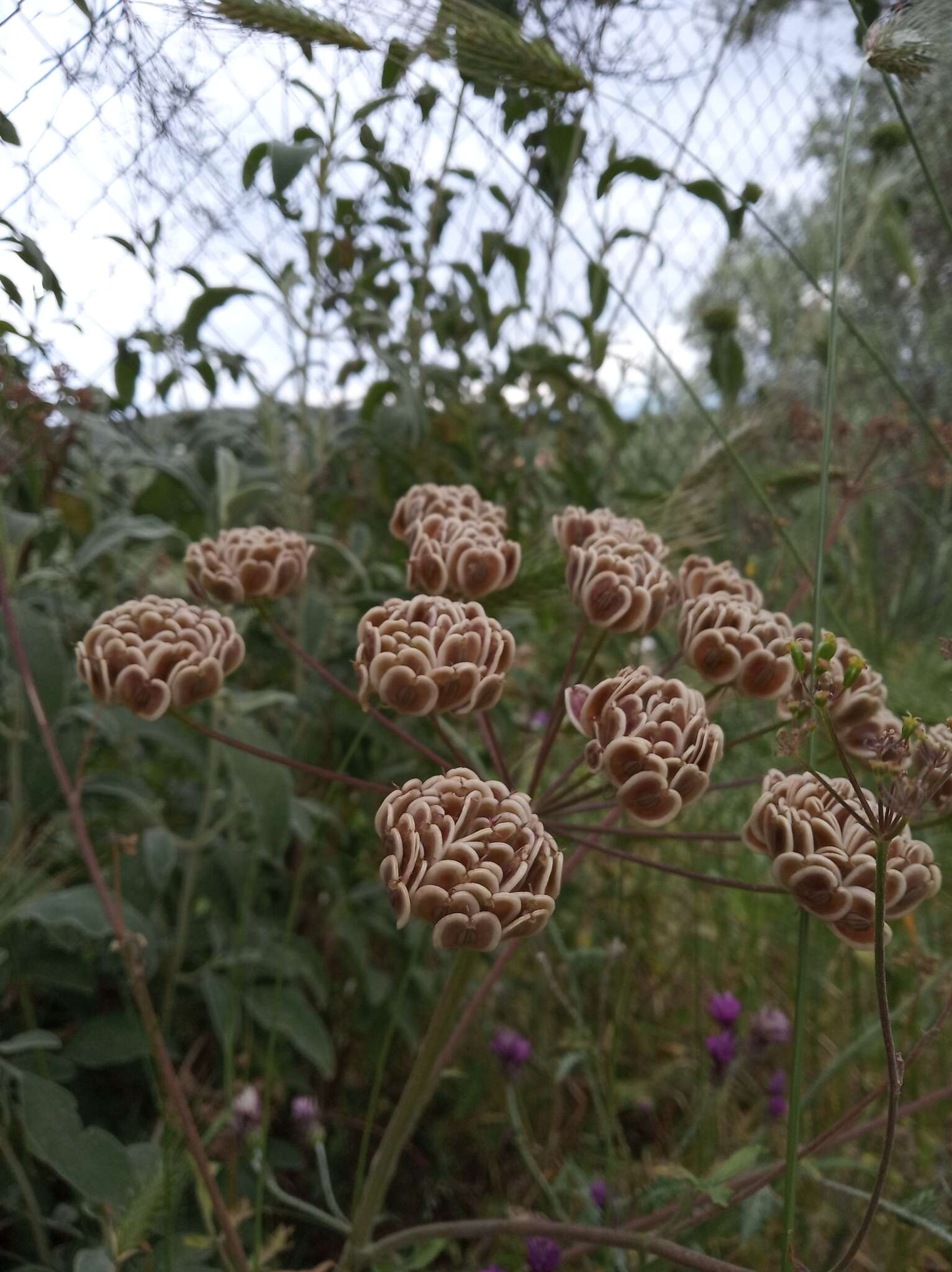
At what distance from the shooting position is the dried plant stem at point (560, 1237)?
0.52 meters

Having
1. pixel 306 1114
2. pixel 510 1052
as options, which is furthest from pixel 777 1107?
pixel 306 1114

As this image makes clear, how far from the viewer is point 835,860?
1.63 feet

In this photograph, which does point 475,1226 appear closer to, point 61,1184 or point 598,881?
point 61,1184

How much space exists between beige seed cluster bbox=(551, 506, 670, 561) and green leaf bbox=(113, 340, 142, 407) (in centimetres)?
61

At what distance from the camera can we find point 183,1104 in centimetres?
59

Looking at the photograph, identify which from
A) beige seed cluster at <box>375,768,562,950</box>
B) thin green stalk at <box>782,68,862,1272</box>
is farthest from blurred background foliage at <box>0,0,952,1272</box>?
beige seed cluster at <box>375,768,562,950</box>

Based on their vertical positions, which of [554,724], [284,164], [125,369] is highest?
[284,164]

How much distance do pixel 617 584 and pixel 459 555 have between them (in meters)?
0.10

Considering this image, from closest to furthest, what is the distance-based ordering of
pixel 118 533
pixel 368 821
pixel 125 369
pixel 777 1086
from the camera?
1. pixel 118 533
2. pixel 777 1086
3. pixel 125 369
4. pixel 368 821

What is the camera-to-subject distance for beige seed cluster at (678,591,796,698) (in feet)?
1.96

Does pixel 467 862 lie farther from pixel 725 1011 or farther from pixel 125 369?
pixel 125 369

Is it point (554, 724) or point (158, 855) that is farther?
point (158, 855)

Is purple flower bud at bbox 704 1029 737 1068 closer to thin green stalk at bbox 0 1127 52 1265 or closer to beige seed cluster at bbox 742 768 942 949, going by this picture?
beige seed cluster at bbox 742 768 942 949

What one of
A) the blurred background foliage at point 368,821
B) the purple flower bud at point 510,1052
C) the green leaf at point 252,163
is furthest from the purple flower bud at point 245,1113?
the green leaf at point 252,163
